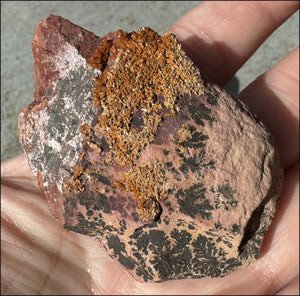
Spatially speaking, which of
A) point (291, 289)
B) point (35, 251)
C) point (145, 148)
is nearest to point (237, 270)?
point (291, 289)

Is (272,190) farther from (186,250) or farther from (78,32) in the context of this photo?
(78,32)

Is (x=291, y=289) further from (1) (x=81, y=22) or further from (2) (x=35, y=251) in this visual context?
(1) (x=81, y=22)

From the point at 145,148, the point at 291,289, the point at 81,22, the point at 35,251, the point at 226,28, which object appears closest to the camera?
the point at 145,148

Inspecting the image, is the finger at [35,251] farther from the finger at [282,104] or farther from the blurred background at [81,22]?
the blurred background at [81,22]

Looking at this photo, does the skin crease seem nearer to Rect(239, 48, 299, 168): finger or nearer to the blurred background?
Rect(239, 48, 299, 168): finger

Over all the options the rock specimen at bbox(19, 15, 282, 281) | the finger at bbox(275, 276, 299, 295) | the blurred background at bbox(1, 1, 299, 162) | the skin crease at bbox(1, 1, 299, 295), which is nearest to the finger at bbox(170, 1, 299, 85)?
the skin crease at bbox(1, 1, 299, 295)
